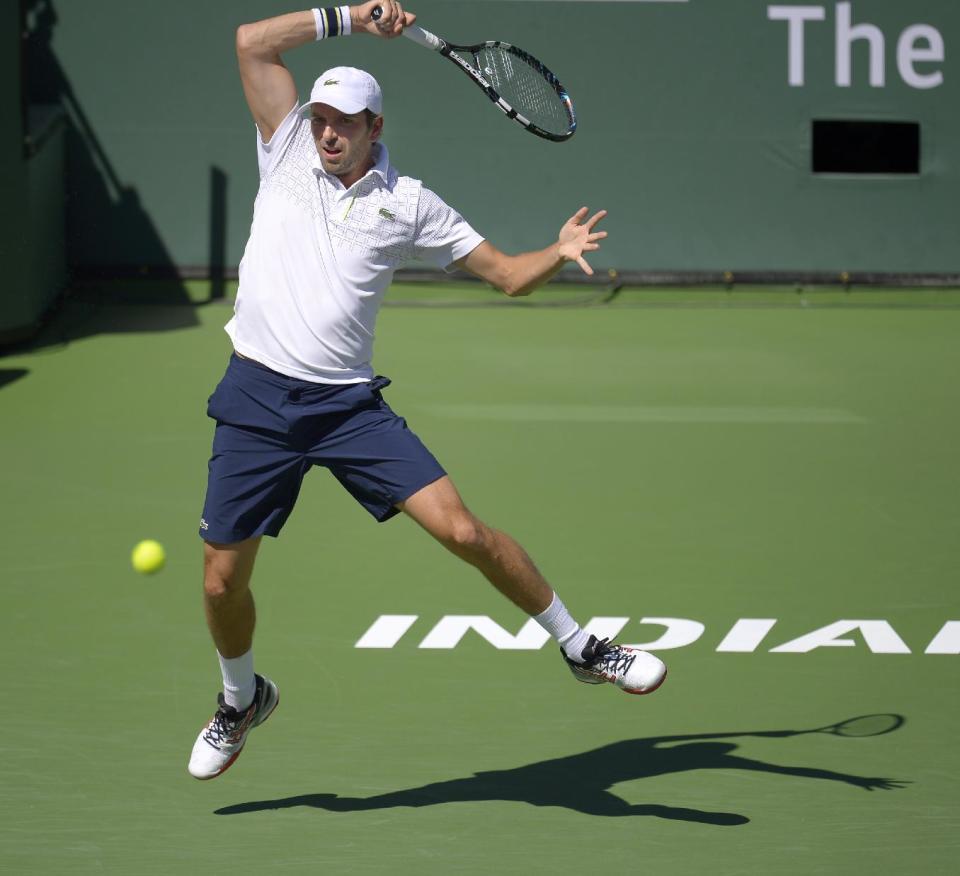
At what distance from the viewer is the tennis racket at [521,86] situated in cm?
716

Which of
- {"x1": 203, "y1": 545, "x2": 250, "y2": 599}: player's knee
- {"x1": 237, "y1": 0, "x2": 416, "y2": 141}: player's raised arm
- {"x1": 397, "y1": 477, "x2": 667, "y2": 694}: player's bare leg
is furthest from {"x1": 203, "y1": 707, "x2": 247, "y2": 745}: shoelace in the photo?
{"x1": 237, "y1": 0, "x2": 416, "y2": 141}: player's raised arm

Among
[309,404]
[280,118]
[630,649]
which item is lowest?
[630,649]

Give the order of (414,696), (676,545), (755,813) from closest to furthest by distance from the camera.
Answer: (755,813), (414,696), (676,545)

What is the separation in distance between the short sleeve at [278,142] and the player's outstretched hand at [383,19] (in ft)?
1.34

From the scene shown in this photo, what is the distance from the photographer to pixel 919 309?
54.0 feet

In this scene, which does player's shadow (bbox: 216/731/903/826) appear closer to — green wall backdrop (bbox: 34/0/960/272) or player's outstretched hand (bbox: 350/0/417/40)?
player's outstretched hand (bbox: 350/0/417/40)

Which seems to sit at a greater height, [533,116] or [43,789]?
[533,116]

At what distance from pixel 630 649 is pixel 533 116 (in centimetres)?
248

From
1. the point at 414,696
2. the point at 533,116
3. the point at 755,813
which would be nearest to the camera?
the point at 755,813

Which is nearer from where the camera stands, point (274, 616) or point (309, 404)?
point (309, 404)

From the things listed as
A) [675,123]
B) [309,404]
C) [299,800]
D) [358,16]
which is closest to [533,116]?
[358,16]

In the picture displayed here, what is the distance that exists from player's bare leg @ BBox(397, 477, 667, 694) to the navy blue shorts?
0.30 feet

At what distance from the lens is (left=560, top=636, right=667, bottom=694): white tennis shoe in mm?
6051

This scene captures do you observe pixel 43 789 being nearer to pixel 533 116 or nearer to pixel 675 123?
pixel 533 116
